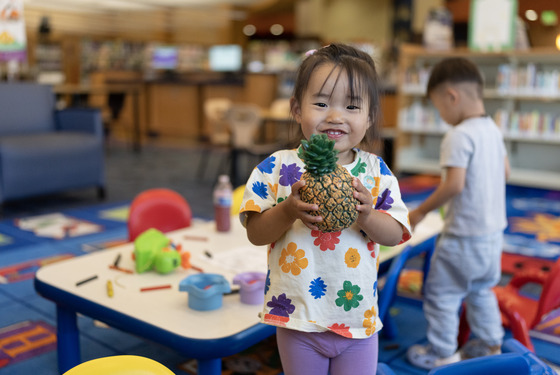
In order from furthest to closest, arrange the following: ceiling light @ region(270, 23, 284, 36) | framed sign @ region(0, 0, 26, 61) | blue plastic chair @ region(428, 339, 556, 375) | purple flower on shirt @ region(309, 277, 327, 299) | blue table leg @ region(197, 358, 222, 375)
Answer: ceiling light @ region(270, 23, 284, 36), framed sign @ region(0, 0, 26, 61), blue table leg @ region(197, 358, 222, 375), purple flower on shirt @ region(309, 277, 327, 299), blue plastic chair @ region(428, 339, 556, 375)

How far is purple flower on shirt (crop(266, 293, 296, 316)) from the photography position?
1.13 m

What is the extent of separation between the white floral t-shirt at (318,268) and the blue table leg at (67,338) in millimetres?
892

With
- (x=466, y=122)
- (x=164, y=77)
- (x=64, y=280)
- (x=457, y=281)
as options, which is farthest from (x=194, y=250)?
(x=164, y=77)

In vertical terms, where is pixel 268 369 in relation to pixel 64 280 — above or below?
below

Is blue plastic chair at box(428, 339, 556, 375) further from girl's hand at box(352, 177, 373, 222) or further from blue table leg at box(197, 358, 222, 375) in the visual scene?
blue table leg at box(197, 358, 222, 375)

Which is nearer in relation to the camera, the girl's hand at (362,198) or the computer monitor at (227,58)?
the girl's hand at (362,198)

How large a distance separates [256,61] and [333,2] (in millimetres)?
6496

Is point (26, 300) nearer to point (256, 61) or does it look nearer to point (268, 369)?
point (268, 369)

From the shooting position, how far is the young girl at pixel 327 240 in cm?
112

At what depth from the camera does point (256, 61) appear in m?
10.5

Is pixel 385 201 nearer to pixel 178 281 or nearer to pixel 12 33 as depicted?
pixel 178 281

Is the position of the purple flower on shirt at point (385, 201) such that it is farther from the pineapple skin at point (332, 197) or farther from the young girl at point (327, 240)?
the pineapple skin at point (332, 197)

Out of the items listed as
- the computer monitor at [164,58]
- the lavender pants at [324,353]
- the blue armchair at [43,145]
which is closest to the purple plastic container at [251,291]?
the lavender pants at [324,353]

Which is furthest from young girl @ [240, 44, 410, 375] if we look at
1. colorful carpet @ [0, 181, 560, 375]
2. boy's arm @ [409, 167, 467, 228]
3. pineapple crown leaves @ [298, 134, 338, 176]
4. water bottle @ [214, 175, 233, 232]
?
water bottle @ [214, 175, 233, 232]
